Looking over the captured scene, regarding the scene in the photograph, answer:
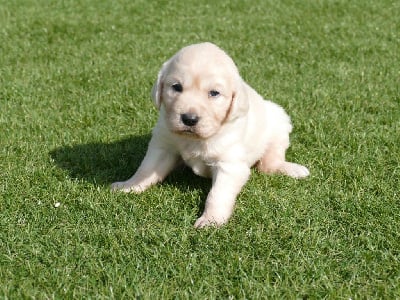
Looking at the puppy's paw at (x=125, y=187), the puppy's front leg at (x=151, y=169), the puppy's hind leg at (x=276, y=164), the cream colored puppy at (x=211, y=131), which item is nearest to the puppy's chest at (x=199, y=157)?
the cream colored puppy at (x=211, y=131)

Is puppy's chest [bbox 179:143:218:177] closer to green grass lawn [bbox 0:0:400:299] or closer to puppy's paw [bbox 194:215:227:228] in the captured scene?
green grass lawn [bbox 0:0:400:299]

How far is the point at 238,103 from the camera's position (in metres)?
3.91

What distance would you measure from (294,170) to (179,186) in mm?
1011

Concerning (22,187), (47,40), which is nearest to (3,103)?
(22,187)

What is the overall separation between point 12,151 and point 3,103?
149cm

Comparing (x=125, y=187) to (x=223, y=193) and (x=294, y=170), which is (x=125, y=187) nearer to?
(x=223, y=193)

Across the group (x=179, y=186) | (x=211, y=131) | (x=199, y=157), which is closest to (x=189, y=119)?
(x=211, y=131)

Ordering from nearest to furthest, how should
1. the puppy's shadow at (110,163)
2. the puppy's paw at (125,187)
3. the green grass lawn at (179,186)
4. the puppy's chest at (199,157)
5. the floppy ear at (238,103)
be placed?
the green grass lawn at (179,186) < the floppy ear at (238,103) < the puppy's chest at (199,157) < the puppy's paw at (125,187) < the puppy's shadow at (110,163)

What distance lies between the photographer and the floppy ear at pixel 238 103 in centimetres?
390

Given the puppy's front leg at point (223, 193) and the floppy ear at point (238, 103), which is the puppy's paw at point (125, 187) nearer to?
the puppy's front leg at point (223, 193)

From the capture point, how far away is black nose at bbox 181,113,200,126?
3.65 metres

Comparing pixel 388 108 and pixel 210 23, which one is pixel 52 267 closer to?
pixel 388 108

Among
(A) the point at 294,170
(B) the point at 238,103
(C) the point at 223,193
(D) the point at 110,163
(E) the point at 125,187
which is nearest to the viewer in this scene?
(B) the point at 238,103

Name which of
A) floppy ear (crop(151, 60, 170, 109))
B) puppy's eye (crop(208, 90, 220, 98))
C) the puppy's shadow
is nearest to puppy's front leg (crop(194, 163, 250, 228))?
the puppy's shadow
